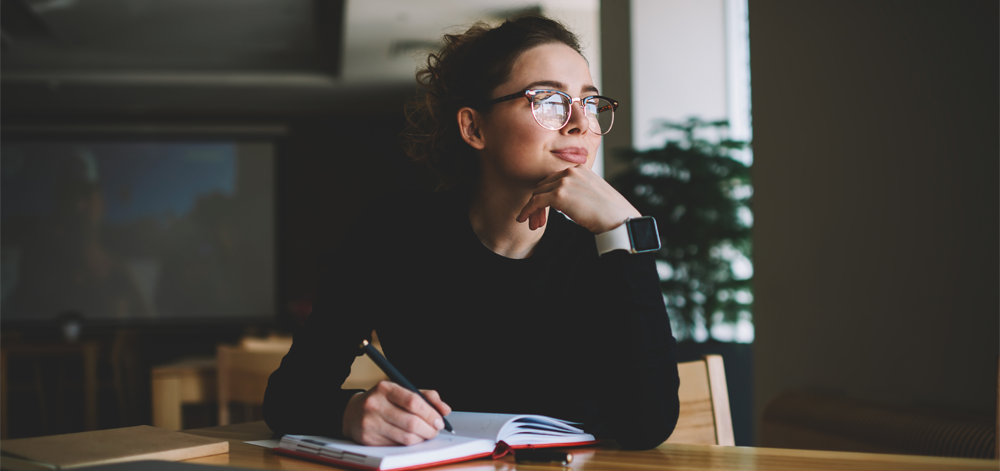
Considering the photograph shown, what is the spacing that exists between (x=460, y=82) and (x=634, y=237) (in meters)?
0.44

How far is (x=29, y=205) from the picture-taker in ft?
23.9

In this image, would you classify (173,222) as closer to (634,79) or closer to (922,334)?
(634,79)

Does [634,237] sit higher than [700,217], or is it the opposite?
[700,217]

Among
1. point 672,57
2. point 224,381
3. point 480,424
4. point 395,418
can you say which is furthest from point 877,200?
point 224,381

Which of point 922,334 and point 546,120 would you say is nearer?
point 546,120

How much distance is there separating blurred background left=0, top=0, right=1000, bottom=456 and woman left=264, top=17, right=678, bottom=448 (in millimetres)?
328

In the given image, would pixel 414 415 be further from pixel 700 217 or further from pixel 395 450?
pixel 700 217

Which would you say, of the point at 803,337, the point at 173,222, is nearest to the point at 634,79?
the point at 803,337

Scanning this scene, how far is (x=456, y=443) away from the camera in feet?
2.40

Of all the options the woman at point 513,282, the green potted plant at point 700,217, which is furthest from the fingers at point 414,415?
the green potted plant at point 700,217

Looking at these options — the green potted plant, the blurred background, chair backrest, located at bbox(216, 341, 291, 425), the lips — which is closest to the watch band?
the lips

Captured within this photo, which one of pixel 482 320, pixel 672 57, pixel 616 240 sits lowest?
pixel 482 320

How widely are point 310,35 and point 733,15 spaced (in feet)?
11.9

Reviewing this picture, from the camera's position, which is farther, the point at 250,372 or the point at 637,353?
the point at 250,372
